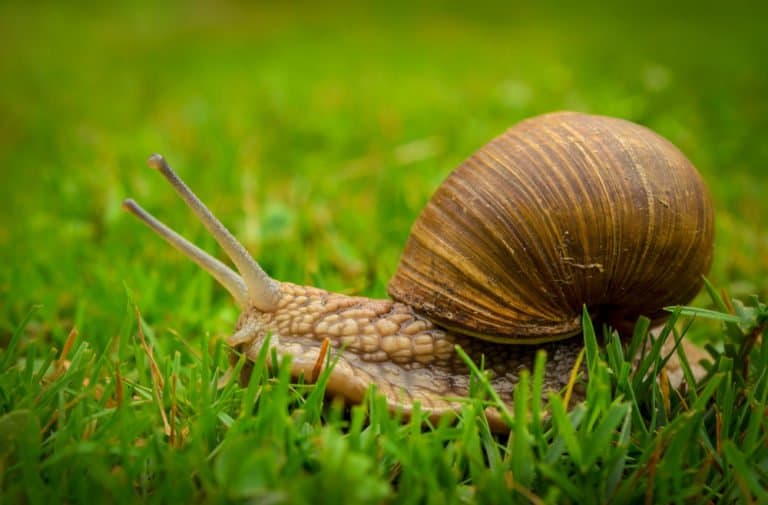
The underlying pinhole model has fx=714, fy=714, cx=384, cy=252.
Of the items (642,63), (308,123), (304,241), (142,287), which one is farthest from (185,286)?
(642,63)

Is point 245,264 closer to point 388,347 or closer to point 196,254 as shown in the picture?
point 196,254

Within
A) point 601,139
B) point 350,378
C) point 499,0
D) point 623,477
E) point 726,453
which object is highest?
point 499,0

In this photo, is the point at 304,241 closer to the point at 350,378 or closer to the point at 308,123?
the point at 350,378

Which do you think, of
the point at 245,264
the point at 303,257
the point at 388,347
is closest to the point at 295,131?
the point at 303,257

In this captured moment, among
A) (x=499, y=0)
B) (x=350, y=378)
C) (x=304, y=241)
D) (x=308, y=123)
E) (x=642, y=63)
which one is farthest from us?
(x=499, y=0)

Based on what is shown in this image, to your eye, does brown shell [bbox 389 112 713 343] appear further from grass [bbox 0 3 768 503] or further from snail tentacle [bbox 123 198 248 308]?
snail tentacle [bbox 123 198 248 308]

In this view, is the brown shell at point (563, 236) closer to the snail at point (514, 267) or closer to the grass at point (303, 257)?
the snail at point (514, 267)
